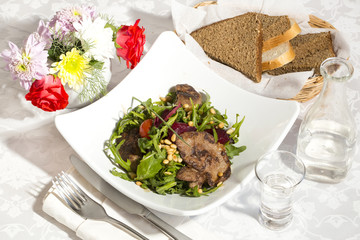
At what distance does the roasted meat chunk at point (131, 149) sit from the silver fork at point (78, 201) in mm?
224

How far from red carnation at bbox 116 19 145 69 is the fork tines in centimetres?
68

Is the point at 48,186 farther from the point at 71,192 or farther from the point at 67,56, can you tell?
the point at 67,56

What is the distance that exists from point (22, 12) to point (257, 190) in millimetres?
1881

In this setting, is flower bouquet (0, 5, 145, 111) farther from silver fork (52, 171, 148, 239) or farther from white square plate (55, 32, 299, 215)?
silver fork (52, 171, 148, 239)

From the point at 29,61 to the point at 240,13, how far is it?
4.58ft

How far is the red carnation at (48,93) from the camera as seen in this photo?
226cm

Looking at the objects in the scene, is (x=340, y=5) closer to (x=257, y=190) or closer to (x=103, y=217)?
(x=257, y=190)

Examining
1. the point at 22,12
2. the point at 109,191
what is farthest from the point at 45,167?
the point at 22,12

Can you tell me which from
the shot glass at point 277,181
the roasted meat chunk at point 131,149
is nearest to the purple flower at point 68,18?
the roasted meat chunk at point 131,149

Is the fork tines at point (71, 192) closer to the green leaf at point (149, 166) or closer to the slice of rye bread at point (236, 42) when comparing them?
the green leaf at point (149, 166)

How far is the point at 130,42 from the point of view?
2445 mm

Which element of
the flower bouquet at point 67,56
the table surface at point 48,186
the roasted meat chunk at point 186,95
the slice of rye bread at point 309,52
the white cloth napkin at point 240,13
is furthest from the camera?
the slice of rye bread at point 309,52

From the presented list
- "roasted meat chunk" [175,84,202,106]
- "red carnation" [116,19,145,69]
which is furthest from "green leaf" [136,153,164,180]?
"red carnation" [116,19,145,69]

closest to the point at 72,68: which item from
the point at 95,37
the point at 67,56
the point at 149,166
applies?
the point at 67,56
